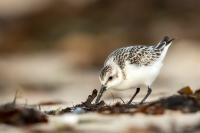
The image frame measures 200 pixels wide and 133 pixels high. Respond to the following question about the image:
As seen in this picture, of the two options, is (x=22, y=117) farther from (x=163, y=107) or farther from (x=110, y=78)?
(x=110, y=78)

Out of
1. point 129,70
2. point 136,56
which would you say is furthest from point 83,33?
point 129,70

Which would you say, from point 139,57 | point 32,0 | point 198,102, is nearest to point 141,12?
point 32,0

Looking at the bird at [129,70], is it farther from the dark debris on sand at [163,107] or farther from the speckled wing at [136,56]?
the dark debris on sand at [163,107]

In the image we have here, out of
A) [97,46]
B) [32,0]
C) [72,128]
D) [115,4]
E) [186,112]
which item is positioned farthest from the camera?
[32,0]

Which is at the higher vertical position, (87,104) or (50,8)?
(50,8)

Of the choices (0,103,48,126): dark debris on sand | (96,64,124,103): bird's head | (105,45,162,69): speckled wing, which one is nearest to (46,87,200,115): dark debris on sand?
(0,103,48,126): dark debris on sand

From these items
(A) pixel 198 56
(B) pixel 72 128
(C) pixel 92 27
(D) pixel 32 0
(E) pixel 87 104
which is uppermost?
(D) pixel 32 0

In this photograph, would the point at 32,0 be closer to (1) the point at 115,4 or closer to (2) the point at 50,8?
(2) the point at 50,8

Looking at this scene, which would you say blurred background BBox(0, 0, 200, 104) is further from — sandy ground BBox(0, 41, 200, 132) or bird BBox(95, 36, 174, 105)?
bird BBox(95, 36, 174, 105)

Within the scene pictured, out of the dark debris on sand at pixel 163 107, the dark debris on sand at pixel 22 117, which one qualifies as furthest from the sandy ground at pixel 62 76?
the dark debris on sand at pixel 22 117
